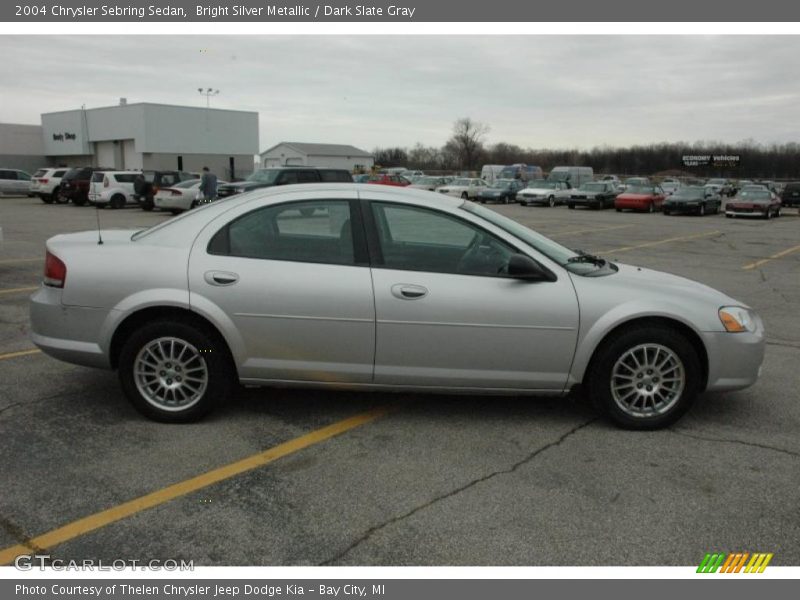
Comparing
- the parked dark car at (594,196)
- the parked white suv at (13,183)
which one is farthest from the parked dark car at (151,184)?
the parked dark car at (594,196)

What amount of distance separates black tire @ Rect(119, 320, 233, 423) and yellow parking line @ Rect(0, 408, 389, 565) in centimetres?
62

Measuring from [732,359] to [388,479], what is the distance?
2443 mm

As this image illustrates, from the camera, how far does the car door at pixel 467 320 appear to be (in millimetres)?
4312

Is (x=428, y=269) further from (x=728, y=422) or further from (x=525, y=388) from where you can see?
(x=728, y=422)

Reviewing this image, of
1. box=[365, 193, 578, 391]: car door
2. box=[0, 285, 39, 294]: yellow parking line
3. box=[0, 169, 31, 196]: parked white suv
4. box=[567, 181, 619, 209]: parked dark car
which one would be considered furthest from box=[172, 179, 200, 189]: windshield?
box=[365, 193, 578, 391]: car door

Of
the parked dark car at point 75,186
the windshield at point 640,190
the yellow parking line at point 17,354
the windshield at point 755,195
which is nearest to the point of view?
the yellow parking line at point 17,354

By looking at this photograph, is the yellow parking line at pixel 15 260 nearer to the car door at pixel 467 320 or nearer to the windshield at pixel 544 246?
the car door at pixel 467 320

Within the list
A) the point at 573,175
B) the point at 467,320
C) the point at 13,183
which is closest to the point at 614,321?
the point at 467,320

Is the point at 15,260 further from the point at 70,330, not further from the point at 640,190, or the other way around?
the point at 640,190

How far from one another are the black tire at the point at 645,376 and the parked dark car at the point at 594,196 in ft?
110

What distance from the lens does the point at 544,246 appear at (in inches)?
193

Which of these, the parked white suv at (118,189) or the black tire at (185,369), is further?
the parked white suv at (118,189)

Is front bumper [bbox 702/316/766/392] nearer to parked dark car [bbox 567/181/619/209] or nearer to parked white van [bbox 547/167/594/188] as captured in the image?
parked dark car [bbox 567/181/619/209]

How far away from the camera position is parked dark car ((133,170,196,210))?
28.1 metres
